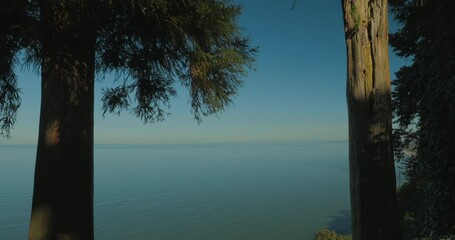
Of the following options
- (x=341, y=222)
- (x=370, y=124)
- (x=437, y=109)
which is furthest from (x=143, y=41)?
(x=341, y=222)

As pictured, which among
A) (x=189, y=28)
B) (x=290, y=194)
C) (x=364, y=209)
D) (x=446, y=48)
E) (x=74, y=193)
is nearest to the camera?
(x=364, y=209)

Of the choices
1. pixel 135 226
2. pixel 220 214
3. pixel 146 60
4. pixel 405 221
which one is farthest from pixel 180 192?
pixel 146 60

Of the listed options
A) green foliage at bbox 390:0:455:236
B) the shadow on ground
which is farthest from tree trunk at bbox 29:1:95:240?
the shadow on ground

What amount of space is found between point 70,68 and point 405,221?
28.2m

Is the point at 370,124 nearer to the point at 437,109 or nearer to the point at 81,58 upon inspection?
the point at 81,58

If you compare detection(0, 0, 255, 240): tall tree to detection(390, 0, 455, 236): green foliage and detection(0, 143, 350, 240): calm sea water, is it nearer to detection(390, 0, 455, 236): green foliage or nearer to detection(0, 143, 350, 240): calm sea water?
detection(390, 0, 455, 236): green foliage

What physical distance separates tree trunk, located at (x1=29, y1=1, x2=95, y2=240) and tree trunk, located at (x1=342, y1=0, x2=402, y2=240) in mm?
3900

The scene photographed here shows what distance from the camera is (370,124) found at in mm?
3330

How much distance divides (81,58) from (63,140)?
1275 millimetres

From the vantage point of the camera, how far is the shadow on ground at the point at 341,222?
64.9m

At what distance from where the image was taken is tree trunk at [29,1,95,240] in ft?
18.3

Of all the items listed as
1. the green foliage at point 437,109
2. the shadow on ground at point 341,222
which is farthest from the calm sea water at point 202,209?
the green foliage at point 437,109

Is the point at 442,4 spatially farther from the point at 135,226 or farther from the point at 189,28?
the point at 135,226

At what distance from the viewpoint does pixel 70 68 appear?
231 inches
